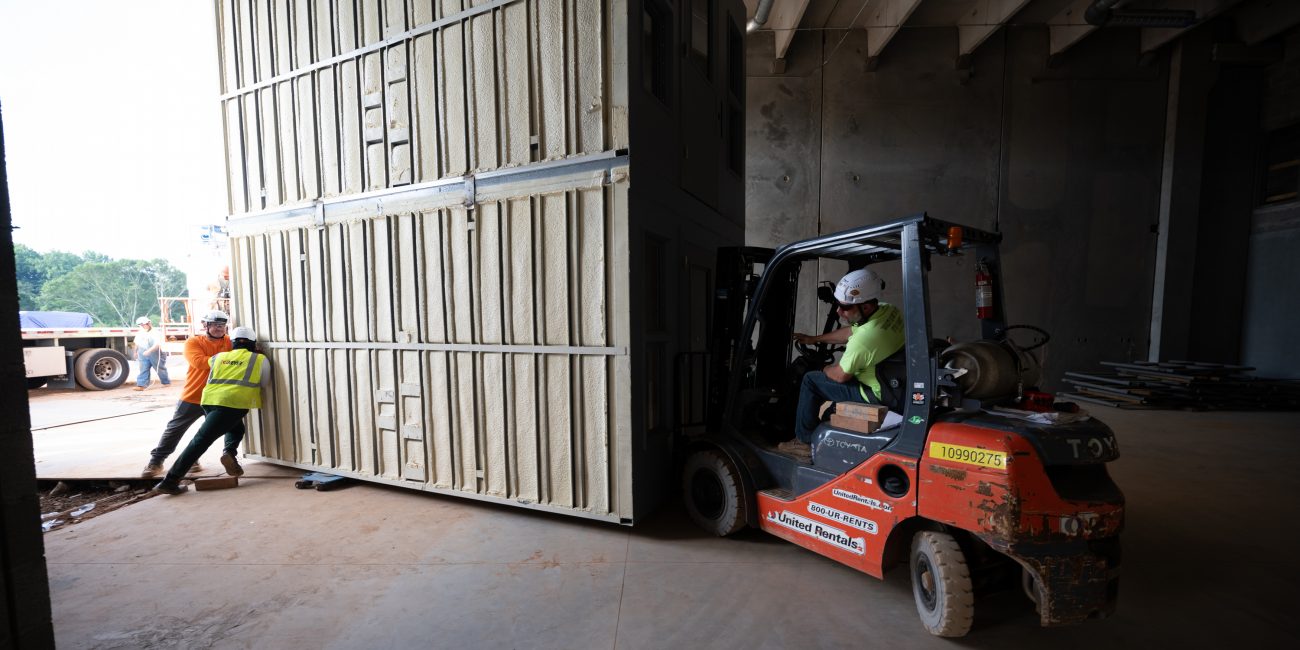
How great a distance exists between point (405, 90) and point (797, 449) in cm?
486

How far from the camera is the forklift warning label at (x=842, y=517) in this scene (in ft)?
10.4

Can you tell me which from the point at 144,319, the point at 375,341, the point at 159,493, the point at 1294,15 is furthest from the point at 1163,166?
the point at 144,319

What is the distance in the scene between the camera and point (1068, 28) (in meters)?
10.6

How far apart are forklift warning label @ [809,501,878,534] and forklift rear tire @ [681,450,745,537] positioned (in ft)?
2.18

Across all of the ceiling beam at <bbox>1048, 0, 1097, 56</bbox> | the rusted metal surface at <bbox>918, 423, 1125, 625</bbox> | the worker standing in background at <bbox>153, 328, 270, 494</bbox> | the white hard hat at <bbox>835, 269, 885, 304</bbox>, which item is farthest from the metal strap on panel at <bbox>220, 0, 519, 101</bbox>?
the ceiling beam at <bbox>1048, 0, 1097, 56</bbox>

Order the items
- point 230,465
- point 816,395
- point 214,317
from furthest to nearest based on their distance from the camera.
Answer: point 214,317
point 230,465
point 816,395

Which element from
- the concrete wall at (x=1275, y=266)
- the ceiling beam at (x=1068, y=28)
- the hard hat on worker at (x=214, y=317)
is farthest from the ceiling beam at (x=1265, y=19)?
the hard hat on worker at (x=214, y=317)

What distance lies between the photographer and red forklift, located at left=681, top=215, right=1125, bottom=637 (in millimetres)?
2570

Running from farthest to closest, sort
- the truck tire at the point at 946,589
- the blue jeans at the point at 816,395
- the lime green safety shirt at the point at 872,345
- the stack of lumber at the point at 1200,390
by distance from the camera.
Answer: the stack of lumber at the point at 1200,390 < the blue jeans at the point at 816,395 < the lime green safety shirt at the point at 872,345 < the truck tire at the point at 946,589

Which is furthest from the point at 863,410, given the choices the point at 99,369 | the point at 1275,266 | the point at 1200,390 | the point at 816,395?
the point at 99,369

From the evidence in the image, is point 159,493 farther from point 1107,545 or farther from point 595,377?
point 1107,545

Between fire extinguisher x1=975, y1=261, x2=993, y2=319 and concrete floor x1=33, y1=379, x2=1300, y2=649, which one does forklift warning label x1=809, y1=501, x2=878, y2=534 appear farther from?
fire extinguisher x1=975, y1=261, x2=993, y2=319

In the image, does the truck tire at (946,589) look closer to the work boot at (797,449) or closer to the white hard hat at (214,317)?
the work boot at (797,449)

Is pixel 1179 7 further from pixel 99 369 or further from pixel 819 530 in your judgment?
pixel 99 369
